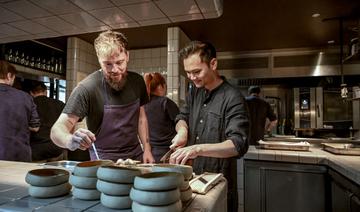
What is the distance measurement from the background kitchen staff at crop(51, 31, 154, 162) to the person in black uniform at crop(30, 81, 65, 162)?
5.11 ft

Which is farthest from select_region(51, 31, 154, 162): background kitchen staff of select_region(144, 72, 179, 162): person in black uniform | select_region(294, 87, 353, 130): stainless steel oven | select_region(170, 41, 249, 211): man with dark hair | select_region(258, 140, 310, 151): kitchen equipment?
select_region(294, 87, 353, 130): stainless steel oven

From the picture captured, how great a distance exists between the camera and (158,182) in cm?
63

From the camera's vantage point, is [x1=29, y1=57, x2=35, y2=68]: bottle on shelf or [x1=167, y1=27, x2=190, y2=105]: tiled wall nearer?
[x1=167, y1=27, x2=190, y2=105]: tiled wall

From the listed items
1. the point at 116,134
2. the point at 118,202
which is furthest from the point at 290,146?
the point at 118,202

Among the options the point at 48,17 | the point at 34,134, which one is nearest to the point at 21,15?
the point at 48,17

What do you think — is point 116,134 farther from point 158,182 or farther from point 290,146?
point 290,146

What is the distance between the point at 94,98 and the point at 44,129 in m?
1.73

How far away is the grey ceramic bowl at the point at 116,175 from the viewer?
2.27 feet

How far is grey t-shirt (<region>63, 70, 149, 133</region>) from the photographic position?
1.38m

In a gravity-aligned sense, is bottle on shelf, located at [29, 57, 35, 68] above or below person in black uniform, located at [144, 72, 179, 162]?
above

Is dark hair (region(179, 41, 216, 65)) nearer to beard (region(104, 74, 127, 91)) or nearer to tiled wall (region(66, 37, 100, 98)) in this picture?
beard (region(104, 74, 127, 91))

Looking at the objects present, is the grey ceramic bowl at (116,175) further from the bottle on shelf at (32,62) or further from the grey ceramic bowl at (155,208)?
the bottle on shelf at (32,62)

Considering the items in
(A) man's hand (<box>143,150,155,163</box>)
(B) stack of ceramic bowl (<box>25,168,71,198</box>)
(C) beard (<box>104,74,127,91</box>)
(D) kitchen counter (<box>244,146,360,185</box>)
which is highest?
(C) beard (<box>104,74,127,91</box>)

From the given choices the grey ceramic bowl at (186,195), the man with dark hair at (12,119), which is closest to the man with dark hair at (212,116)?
the grey ceramic bowl at (186,195)
